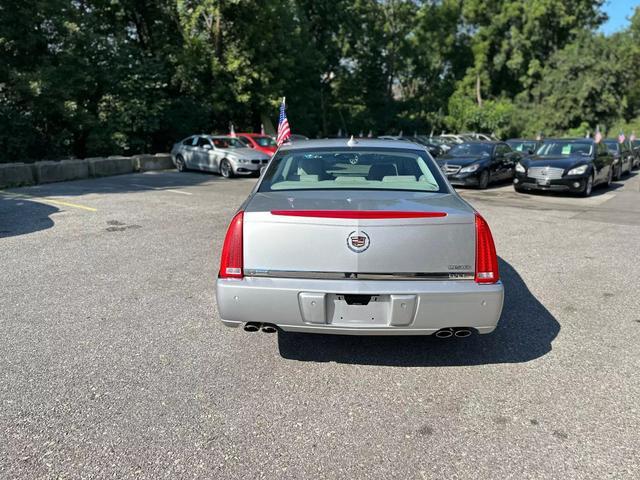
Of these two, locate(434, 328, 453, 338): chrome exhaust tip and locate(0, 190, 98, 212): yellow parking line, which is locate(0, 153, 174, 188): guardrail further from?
locate(434, 328, 453, 338): chrome exhaust tip

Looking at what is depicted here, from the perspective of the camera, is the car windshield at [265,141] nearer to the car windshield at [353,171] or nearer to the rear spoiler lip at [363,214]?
the car windshield at [353,171]

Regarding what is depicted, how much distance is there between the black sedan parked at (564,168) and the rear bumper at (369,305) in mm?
11468

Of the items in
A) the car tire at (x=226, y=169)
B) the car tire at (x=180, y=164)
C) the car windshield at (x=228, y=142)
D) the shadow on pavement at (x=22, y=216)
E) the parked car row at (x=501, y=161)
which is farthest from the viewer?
the car tire at (x=180, y=164)

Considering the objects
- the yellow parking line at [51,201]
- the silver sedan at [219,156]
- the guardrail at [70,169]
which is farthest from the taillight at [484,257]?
the silver sedan at [219,156]

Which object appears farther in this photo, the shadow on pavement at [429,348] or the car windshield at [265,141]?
the car windshield at [265,141]

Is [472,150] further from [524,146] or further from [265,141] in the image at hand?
[265,141]

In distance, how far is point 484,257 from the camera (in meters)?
3.37

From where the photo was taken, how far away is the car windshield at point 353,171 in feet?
13.6

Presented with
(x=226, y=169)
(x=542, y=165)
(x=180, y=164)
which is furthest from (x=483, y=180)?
(x=180, y=164)

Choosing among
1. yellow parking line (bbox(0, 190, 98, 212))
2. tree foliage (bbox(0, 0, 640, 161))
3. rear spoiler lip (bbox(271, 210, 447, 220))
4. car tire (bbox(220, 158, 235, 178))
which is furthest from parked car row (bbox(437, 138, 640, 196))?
tree foliage (bbox(0, 0, 640, 161))

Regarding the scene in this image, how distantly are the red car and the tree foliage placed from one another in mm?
4332

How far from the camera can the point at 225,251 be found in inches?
136

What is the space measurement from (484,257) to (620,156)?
18313 millimetres

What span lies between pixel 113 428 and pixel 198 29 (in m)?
24.8
